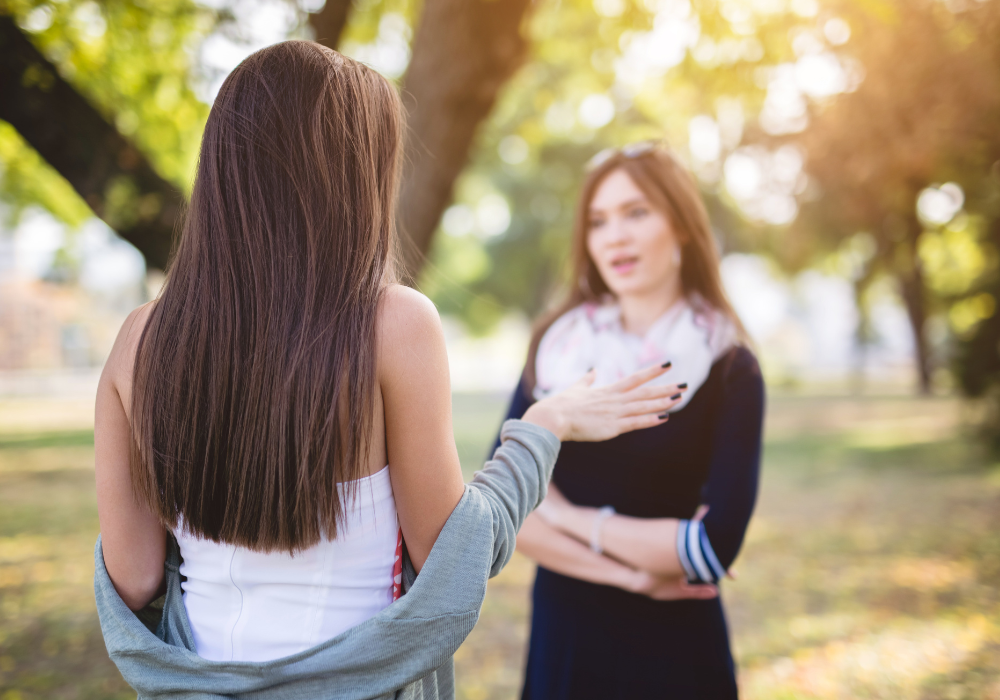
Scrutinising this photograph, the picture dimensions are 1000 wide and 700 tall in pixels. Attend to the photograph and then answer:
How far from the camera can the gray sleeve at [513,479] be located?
1.32 metres

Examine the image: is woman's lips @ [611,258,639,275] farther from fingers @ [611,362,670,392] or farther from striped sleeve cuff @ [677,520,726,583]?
striped sleeve cuff @ [677,520,726,583]

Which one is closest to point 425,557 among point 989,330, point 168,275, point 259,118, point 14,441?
point 168,275

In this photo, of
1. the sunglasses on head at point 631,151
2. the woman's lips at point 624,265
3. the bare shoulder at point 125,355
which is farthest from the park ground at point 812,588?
the sunglasses on head at point 631,151

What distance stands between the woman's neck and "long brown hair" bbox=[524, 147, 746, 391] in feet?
0.18

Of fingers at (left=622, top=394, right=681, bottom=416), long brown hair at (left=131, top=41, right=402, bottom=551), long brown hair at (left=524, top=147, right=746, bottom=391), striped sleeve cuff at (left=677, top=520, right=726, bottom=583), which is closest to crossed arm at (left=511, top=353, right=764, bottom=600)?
striped sleeve cuff at (left=677, top=520, right=726, bottom=583)

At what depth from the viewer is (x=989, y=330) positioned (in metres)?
10.0

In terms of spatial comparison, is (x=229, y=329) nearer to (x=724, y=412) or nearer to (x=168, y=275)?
(x=168, y=275)

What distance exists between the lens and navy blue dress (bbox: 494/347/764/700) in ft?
6.42

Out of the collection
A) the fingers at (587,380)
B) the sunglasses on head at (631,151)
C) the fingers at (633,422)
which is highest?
the sunglasses on head at (631,151)

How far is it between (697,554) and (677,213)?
1.09 meters

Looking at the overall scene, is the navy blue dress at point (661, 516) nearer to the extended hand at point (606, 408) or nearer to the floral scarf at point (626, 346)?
the floral scarf at point (626, 346)

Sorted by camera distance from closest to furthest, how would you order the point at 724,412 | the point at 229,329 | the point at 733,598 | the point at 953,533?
the point at 229,329 → the point at 724,412 → the point at 733,598 → the point at 953,533

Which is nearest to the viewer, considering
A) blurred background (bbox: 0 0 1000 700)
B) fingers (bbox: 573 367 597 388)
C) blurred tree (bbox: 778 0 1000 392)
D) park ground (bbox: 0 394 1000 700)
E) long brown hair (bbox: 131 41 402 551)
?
long brown hair (bbox: 131 41 402 551)

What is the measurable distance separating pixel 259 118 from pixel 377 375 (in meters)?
0.51
